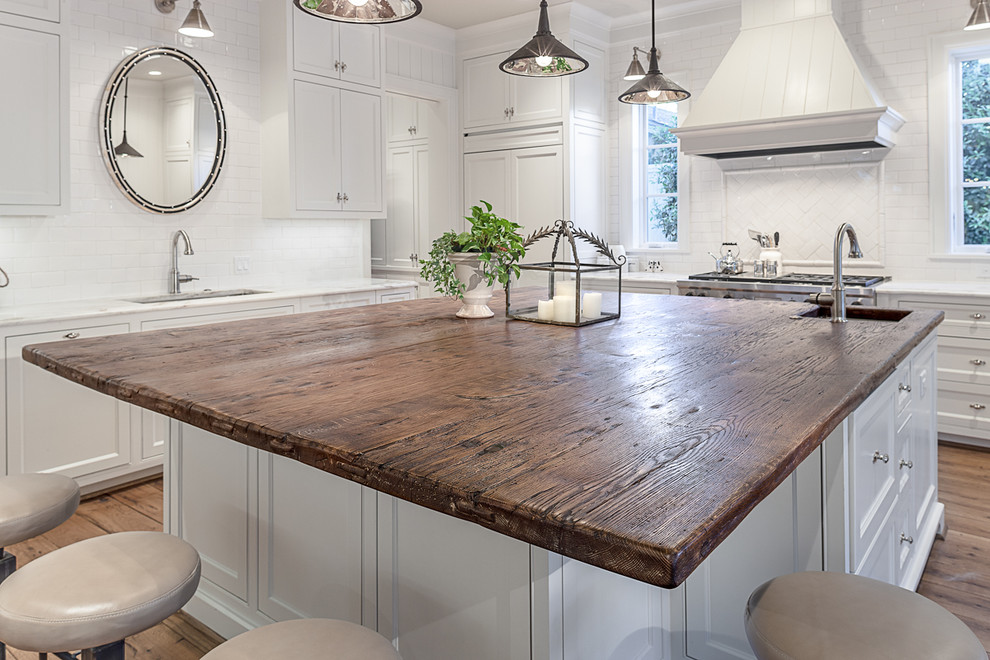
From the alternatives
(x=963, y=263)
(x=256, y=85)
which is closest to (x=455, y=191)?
(x=256, y=85)

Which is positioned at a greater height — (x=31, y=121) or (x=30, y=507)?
(x=31, y=121)

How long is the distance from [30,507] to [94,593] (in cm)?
55

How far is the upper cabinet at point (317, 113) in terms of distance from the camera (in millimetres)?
4613

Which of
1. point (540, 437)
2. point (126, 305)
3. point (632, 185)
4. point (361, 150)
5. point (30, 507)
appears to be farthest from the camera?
point (632, 185)

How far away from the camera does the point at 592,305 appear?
2.50 m

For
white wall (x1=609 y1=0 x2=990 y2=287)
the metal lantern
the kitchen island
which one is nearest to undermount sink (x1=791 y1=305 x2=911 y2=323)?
the kitchen island

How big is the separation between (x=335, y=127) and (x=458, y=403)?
12.9 feet

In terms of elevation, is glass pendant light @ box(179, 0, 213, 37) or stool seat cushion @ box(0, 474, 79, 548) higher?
glass pendant light @ box(179, 0, 213, 37)

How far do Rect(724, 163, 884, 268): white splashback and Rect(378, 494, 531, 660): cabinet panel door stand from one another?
4.36 metres

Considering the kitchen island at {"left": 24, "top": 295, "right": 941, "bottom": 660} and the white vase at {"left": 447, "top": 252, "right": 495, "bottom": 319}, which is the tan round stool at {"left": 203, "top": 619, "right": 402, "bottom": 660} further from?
the white vase at {"left": 447, "top": 252, "right": 495, "bottom": 319}

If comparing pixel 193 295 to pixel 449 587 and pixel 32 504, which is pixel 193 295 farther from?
pixel 449 587

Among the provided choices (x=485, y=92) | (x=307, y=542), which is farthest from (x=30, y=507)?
(x=485, y=92)

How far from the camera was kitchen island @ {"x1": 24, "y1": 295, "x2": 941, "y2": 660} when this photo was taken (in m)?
0.90

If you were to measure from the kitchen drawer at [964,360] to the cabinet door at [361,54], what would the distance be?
403cm
